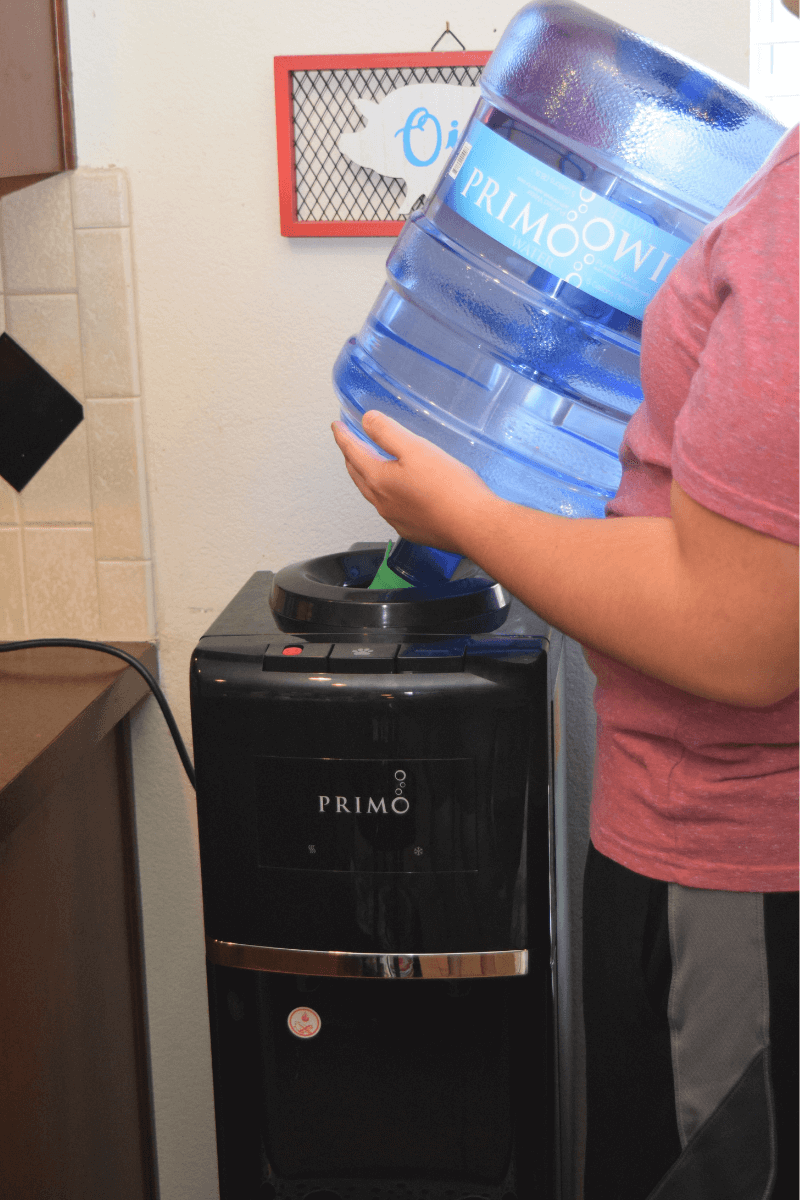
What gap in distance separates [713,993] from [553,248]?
586mm

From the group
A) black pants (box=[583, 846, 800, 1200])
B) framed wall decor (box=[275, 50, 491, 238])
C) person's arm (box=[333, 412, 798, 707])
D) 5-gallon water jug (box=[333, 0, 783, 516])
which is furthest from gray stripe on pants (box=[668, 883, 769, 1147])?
framed wall decor (box=[275, 50, 491, 238])

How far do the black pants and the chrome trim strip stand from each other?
16 centimetres

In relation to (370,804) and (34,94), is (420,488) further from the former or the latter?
(34,94)

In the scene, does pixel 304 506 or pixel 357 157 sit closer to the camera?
pixel 357 157

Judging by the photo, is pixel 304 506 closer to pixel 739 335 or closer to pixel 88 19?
pixel 88 19

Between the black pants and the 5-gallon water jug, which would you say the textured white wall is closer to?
the 5-gallon water jug

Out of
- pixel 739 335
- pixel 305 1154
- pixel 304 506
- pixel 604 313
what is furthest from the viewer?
pixel 304 506

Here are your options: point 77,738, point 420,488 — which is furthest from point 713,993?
point 77,738

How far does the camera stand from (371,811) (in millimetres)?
955

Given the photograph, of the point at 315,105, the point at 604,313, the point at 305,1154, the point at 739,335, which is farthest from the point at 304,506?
the point at 739,335

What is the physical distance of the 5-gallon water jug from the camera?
35.2 inches

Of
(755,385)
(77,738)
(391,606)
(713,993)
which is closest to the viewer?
(755,385)

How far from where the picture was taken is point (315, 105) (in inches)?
50.3

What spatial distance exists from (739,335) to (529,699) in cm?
44
